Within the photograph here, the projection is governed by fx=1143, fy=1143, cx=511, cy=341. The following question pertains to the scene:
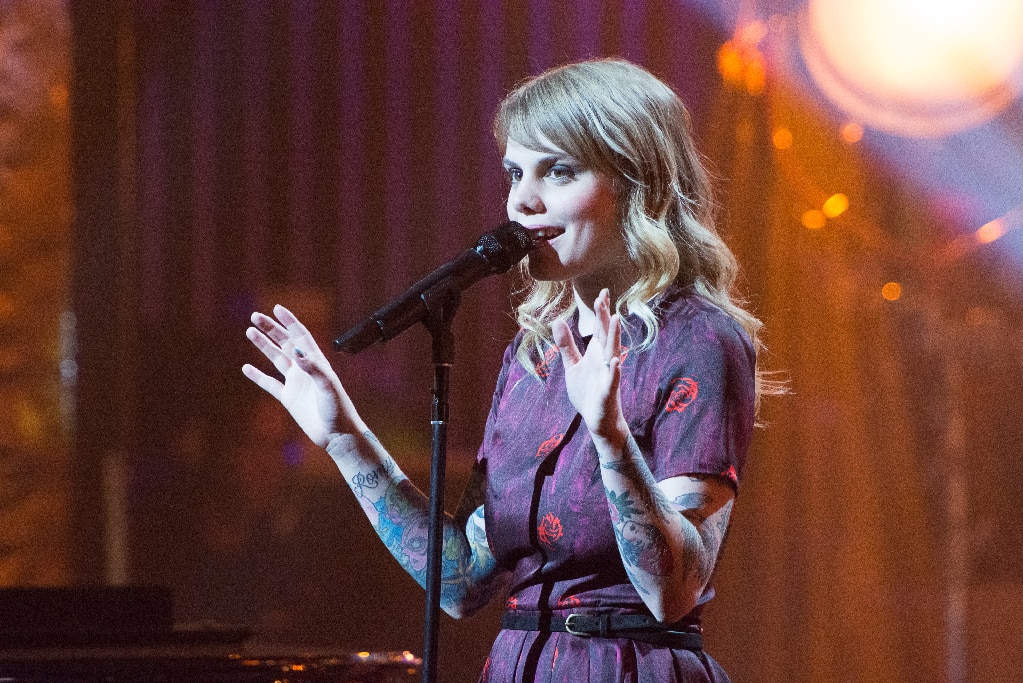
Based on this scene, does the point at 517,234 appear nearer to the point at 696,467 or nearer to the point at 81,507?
the point at 696,467

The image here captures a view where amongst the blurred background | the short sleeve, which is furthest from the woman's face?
the blurred background

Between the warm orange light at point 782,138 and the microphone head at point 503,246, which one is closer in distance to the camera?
the microphone head at point 503,246

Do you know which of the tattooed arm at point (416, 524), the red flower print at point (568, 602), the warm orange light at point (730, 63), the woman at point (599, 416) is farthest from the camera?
the warm orange light at point (730, 63)

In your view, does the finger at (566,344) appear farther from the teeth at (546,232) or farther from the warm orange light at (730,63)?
the warm orange light at (730,63)

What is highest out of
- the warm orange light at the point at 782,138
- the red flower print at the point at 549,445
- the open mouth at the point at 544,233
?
the warm orange light at the point at 782,138

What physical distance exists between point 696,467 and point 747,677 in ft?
Result: 7.26

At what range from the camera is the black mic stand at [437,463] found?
1.32 meters

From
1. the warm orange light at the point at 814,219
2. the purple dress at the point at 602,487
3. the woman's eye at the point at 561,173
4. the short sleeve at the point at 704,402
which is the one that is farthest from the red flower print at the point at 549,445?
the warm orange light at the point at 814,219

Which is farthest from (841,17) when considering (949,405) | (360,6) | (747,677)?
(747,677)

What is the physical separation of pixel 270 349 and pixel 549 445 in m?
0.43

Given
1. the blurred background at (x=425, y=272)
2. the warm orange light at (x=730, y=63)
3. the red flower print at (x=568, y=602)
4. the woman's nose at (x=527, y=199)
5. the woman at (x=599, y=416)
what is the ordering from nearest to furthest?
1. the woman at (x=599, y=416)
2. the red flower print at (x=568, y=602)
3. the woman's nose at (x=527, y=199)
4. the blurred background at (x=425, y=272)
5. the warm orange light at (x=730, y=63)

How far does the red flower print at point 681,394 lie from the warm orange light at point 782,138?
7.07 ft

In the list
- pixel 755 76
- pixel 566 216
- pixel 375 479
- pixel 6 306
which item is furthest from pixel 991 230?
pixel 6 306

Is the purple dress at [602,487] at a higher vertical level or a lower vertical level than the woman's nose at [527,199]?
lower
